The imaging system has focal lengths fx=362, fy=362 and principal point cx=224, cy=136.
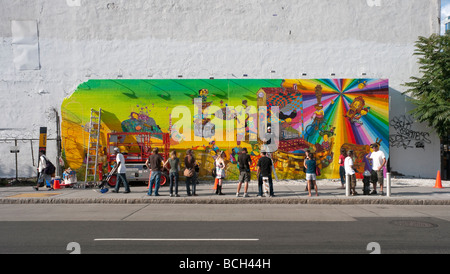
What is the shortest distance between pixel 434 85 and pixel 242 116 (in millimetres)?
9103

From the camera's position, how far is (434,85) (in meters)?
17.0

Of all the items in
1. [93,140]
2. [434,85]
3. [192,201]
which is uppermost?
[434,85]

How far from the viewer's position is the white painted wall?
60.6 ft

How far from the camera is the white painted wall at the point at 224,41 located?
60.6ft

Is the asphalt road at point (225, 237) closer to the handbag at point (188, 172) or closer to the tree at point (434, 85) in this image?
the handbag at point (188, 172)

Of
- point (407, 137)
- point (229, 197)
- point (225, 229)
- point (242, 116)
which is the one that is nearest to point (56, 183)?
point (229, 197)

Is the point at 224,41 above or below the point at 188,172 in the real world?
above

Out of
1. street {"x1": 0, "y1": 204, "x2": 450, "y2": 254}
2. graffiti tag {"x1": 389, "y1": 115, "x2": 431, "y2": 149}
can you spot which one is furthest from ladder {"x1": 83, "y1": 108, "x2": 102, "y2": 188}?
graffiti tag {"x1": 389, "y1": 115, "x2": 431, "y2": 149}

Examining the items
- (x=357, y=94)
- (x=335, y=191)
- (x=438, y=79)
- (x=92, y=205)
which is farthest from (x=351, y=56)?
(x=92, y=205)

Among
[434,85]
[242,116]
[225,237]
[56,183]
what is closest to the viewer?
[225,237]

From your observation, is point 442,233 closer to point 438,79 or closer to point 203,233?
point 203,233

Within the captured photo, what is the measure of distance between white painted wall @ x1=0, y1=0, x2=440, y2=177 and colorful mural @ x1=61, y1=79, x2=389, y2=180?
40.1 inches

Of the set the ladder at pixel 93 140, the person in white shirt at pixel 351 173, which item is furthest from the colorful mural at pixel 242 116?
the person in white shirt at pixel 351 173

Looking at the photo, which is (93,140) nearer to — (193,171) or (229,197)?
(193,171)
